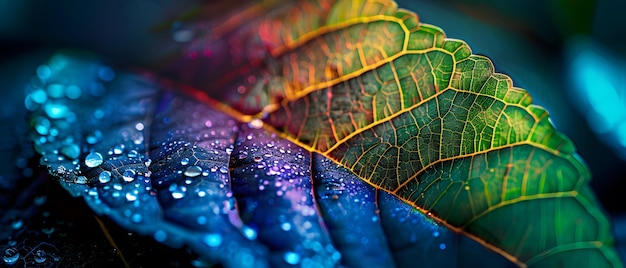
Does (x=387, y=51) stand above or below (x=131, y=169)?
above

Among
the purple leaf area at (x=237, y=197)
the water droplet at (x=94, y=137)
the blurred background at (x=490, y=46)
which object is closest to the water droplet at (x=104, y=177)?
the purple leaf area at (x=237, y=197)

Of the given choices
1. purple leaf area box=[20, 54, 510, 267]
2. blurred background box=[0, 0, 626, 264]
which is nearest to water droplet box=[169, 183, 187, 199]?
purple leaf area box=[20, 54, 510, 267]

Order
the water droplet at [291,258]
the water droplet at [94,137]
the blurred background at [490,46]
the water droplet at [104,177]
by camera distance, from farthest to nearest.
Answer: the blurred background at [490,46], the water droplet at [94,137], the water droplet at [104,177], the water droplet at [291,258]

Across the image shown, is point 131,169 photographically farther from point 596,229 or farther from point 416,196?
point 596,229

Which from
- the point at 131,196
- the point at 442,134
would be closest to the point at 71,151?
the point at 131,196

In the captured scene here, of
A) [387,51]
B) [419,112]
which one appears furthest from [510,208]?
[387,51]

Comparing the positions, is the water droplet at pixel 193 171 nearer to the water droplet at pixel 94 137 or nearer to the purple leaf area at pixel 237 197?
the purple leaf area at pixel 237 197
